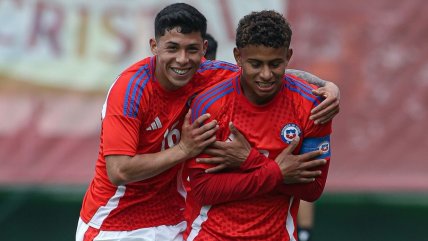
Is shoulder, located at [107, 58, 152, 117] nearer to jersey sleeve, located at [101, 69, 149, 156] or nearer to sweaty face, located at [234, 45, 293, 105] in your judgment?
jersey sleeve, located at [101, 69, 149, 156]

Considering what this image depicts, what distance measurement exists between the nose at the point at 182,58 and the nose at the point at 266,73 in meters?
0.38

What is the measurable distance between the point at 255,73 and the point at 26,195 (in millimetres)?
3272

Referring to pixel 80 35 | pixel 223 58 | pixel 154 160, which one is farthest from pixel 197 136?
pixel 80 35

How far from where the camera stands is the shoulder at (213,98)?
3.60 metres

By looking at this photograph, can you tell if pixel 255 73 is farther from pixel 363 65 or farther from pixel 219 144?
pixel 363 65

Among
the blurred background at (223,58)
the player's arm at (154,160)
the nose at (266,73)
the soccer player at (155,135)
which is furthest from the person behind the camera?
the blurred background at (223,58)

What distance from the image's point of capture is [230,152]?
3545 mm

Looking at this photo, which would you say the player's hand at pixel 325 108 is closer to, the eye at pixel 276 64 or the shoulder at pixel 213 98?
the eye at pixel 276 64

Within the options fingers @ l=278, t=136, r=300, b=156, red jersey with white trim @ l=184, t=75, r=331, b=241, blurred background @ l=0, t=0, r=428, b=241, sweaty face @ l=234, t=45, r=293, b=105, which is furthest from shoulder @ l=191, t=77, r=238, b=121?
blurred background @ l=0, t=0, r=428, b=241

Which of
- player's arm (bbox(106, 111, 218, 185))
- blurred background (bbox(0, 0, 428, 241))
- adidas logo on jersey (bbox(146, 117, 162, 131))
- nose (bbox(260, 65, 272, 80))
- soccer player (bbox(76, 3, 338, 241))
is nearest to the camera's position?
nose (bbox(260, 65, 272, 80))

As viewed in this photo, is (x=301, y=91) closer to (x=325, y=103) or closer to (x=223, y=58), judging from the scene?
(x=325, y=103)

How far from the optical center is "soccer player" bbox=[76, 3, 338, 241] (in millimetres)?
3695

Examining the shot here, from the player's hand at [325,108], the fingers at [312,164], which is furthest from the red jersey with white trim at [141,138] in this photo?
the fingers at [312,164]

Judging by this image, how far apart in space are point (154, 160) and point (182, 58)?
0.44 m
